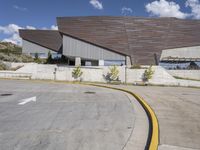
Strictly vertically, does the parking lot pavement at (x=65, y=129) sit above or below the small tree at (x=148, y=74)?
below

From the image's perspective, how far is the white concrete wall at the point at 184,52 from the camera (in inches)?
1690

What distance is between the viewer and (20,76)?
101ft

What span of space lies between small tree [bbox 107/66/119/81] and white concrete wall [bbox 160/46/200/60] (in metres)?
16.1

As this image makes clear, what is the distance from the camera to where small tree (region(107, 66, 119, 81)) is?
2990cm

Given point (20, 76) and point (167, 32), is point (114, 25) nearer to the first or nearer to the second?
point (167, 32)

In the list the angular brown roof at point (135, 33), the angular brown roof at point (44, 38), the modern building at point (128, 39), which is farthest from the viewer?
the angular brown roof at point (44, 38)

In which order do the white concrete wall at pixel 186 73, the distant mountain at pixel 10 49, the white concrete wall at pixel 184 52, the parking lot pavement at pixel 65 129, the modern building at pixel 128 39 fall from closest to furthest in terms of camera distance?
1. the parking lot pavement at pixel 65 129
2. the white concrete wall at pixel 186 73
3. the modern building at pixel 128 39
4. the white concrete wall at pixel 184 52
5. the distant mountain at pixel 10 49

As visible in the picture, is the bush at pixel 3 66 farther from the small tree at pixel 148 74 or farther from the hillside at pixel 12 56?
the small tree at pixel 148 74

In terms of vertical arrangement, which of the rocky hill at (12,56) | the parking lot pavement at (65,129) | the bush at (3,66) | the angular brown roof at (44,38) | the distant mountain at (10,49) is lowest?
the parking lot pavement at (65,129)

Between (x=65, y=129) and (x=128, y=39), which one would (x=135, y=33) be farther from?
(x=65, y=129)

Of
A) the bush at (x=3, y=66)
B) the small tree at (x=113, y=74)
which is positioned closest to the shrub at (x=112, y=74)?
the small tree at (x=113, y=74)

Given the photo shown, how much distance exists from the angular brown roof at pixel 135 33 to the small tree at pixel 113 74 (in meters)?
11.1

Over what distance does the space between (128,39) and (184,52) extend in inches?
424

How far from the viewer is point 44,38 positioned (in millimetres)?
62812
